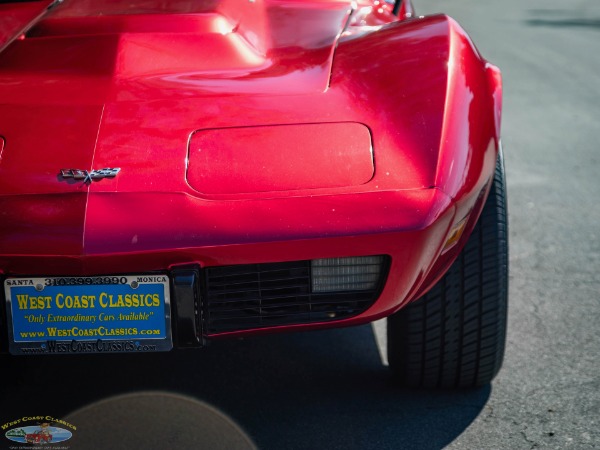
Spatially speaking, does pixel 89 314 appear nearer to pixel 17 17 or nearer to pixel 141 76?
pixel 141 76

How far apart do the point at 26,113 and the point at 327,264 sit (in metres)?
0.86

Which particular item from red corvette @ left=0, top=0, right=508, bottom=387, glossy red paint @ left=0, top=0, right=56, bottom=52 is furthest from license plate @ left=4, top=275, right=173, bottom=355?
glossy red paint @ left=0, top=0, right=56, bottom=52

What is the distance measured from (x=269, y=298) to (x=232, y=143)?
0.38 m

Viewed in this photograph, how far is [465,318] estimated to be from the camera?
243 centimetres

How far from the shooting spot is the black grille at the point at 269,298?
2.10 metres

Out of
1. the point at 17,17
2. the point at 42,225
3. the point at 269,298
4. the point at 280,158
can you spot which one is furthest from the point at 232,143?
the point at 17,17

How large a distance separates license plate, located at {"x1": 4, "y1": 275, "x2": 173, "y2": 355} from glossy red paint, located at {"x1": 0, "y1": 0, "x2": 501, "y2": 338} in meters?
0.05

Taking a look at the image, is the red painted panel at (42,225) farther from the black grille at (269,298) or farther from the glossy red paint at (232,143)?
the black grille at (269,298)

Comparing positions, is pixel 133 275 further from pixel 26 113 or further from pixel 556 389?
pixel 556 389

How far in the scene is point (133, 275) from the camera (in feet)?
6.73

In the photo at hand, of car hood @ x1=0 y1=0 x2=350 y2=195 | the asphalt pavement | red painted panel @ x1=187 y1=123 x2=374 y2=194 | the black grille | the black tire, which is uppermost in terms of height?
car hood @ x1=0 y1=0 x2=350 y2=195

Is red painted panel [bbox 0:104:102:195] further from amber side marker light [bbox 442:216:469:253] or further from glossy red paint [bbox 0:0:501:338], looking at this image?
amber side marker light [bbox 442:216:469:253]

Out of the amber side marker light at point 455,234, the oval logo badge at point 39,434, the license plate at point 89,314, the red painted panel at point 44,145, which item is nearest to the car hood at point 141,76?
the red painted panel at point 44,145

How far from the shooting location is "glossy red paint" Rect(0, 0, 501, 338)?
203cm
